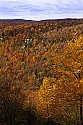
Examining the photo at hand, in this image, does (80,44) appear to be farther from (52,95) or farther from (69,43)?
(52,95)

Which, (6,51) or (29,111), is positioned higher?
(29,111)

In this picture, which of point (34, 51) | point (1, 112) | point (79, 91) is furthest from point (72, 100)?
point (34, 51)

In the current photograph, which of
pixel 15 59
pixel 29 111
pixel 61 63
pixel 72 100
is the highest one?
pixel 61 63

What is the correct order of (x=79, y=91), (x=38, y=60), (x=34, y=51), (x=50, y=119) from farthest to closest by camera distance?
1. (x=34, y=51)
2. (x=38, y=60)
3. (x=50, y=119)
4. (x=79, y=91)

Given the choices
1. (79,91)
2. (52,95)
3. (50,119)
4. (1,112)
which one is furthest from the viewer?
(50,119)

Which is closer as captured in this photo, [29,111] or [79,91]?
[79,91]

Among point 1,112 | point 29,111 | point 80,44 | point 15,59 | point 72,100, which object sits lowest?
point 15,59

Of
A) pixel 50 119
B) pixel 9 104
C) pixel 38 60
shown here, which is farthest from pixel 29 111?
pixel 38 60

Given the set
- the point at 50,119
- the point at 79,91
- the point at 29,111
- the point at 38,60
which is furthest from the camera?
the point at 38,60

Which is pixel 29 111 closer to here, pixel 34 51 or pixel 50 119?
pixel 50 119
